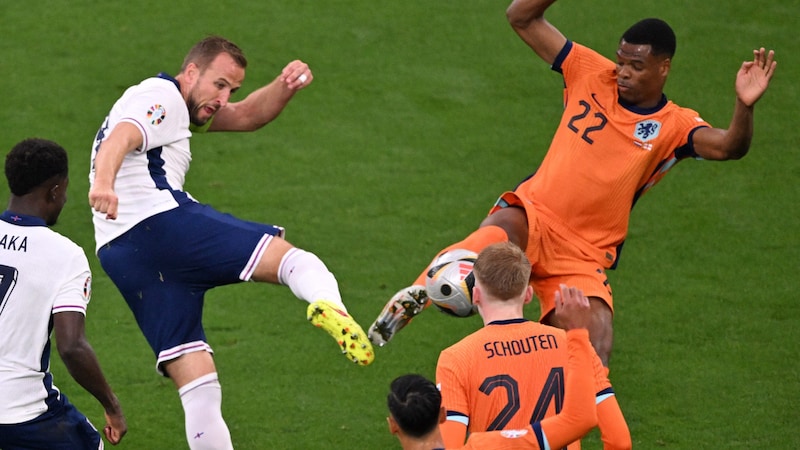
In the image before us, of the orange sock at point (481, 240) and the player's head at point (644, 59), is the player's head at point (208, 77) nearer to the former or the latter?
the orange sock at point (481, 240)

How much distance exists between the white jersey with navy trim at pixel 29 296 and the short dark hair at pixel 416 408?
1.79m

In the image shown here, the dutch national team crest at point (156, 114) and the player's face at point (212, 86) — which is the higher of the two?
the player's face at point (212, 86)

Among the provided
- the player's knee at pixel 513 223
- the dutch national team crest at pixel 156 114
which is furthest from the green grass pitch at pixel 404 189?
the dutch national team crest at pixel 156 114

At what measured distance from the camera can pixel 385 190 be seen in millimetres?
10789

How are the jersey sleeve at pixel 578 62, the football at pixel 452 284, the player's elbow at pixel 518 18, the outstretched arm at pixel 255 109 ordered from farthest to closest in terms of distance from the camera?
1. the jersey sleeve at pixel 578 62
2. the player's elbow at pixel 518 18
3. the outstretched arm at pixel 255 109
4. the football at pixel 452 284

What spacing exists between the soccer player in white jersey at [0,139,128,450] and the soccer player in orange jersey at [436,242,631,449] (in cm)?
160

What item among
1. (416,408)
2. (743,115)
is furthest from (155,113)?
(743,115)

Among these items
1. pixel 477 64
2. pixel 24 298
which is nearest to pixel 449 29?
pixel 477 64

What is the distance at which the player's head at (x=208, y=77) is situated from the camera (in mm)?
5918

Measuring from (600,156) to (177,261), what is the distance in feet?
7.68

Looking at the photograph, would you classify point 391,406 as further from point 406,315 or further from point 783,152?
point 783,152

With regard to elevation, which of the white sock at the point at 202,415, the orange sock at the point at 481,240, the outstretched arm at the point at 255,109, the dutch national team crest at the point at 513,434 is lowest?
the white sock at the point at 202,415

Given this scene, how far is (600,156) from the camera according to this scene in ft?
21.7

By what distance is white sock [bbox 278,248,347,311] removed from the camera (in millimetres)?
5371
